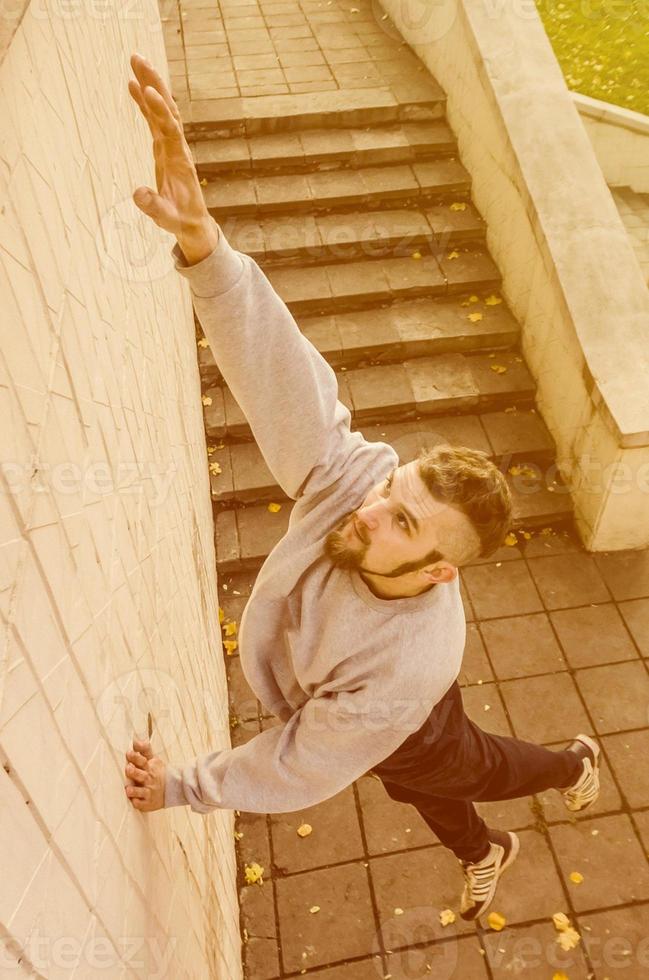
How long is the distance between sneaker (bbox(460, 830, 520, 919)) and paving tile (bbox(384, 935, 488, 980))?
13cm

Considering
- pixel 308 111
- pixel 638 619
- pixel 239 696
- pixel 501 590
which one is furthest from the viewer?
pixel 308 111

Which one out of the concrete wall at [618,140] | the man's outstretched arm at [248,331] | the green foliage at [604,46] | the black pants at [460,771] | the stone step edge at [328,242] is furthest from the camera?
the green foliage at [604,46]

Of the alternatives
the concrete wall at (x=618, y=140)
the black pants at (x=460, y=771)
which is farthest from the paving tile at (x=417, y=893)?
the concrete wall at (x=618, y=140)

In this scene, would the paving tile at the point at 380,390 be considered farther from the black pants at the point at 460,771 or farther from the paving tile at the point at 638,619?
the black pants at the point at 460,771

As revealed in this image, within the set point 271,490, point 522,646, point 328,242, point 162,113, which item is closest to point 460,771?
point 522,646

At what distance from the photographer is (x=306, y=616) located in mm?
2188

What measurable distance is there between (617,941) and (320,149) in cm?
599

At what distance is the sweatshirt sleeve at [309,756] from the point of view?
1959 mm

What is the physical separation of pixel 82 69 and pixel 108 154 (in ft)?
0.82

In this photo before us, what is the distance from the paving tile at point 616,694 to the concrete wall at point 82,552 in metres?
2.57

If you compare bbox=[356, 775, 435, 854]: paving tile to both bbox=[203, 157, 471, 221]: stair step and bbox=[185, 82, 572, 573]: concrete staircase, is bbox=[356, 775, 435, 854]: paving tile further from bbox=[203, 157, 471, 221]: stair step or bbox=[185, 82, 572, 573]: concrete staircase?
bbox=[203, 157, 471, 221]: stair step

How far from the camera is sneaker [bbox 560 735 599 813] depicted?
3.41 m

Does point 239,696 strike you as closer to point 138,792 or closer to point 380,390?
point 380,390

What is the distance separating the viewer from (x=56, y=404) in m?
1.15
